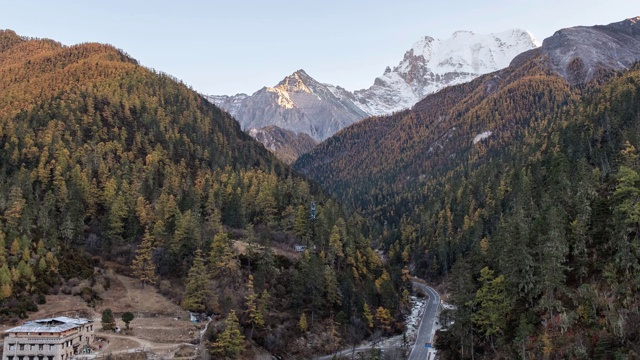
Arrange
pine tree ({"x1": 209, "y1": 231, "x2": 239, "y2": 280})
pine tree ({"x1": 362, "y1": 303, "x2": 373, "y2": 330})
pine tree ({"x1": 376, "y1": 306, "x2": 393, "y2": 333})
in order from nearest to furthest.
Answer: pine tree ({"x1": 209, "y1": 231, "x2": 239, "y2": 280}), pine tree ({"x1": 362, "y1": 303, "x2": 373, "y2": 330}), pine tree ({"x1": 376, "y1": 306, "x2": 393, "y2": 333})

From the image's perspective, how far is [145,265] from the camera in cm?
10831

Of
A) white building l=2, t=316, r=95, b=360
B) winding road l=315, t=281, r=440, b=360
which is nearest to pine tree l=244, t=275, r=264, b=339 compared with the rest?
winding road l=315, t=281, r=440, b=360

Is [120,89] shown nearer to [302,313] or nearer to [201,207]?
[201,207]

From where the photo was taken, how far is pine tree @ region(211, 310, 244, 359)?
3226 inches

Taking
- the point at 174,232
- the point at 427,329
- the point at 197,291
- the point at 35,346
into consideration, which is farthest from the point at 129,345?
the point at 427,329

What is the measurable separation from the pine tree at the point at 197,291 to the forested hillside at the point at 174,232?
0.26 meters

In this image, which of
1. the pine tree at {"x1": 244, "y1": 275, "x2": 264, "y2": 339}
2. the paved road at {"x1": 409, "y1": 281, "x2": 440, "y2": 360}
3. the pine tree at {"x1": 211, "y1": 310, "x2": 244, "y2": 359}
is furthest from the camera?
the paved road at {"x1": 409, "y1": 281, "x2": 440, "y2": 360}

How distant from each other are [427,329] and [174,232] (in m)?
59.4

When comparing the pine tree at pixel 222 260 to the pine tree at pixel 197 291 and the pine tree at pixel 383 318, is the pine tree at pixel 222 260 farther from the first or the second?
the pine tree at pixel 383 318

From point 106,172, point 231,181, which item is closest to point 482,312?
point 231,181

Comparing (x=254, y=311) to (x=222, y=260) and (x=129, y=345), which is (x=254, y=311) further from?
(x=129, y=345)

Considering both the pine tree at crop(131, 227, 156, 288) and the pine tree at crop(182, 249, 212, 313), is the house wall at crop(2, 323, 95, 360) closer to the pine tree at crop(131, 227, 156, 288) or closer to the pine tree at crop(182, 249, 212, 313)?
the pine tree at crop(182, 249, 212, 313)

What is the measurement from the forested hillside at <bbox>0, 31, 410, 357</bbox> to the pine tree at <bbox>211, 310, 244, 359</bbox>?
1.13ft

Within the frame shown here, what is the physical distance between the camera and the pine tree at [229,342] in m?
81.9
